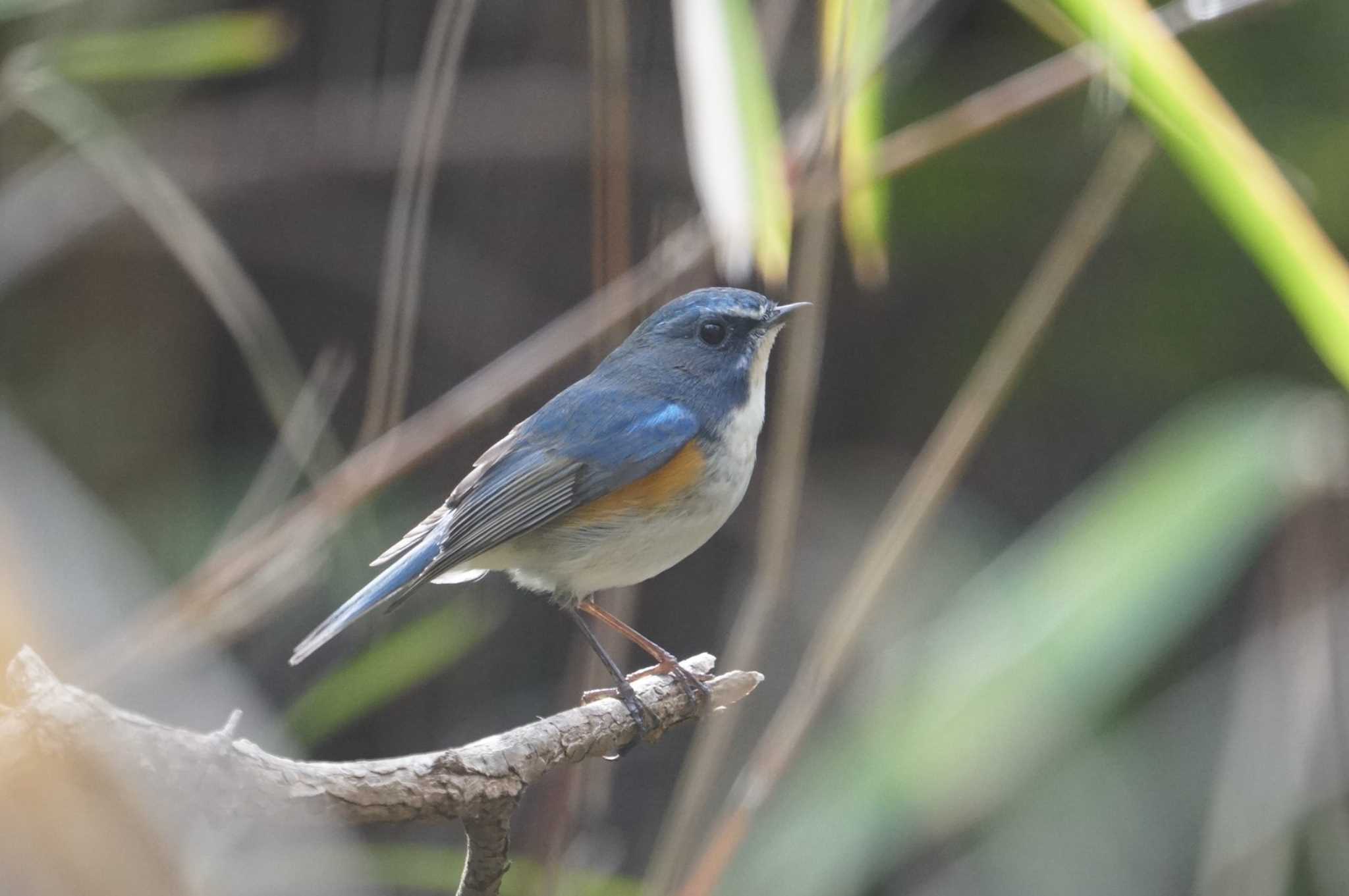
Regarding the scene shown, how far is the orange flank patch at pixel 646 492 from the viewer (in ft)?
6.82

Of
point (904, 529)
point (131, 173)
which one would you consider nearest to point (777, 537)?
point (904, 529)

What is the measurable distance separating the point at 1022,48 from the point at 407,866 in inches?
120

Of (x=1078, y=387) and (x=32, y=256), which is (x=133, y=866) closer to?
(x=32, y=256)

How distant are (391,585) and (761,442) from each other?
2124 millimetres

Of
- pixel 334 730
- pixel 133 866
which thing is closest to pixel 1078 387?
pixel 334 730

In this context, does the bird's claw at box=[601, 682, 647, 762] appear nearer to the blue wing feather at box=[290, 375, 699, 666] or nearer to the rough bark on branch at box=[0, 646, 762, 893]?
the rough bark on branch at box=[0, 646, 762, 893]

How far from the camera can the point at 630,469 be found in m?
2.09

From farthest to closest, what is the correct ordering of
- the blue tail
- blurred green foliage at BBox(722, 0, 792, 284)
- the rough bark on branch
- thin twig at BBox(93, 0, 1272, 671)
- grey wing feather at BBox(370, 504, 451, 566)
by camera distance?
thin twig at BBox(93, 0, 1272, 671)
grey wing feather at BBox(370, 504, 451, 566)
the blue tail
blurred green foliage at BBox(722, 0, 792, 284)
the rough bark on branch

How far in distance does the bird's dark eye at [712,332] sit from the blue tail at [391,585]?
56 cm

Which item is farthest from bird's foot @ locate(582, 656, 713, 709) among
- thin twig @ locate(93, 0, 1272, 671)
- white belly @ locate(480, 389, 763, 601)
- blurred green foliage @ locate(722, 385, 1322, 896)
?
blurred green foliage @ locate(722, 385, 1322, 896)

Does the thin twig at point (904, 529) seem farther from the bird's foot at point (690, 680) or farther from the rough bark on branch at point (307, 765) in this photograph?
the rough bark on branch at point (307, 765)

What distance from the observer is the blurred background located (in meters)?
2.52

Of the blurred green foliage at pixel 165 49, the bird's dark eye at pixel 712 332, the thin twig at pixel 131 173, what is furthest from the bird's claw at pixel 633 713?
the blurred green foliage at pixel 165 49

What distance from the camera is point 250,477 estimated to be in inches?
167
